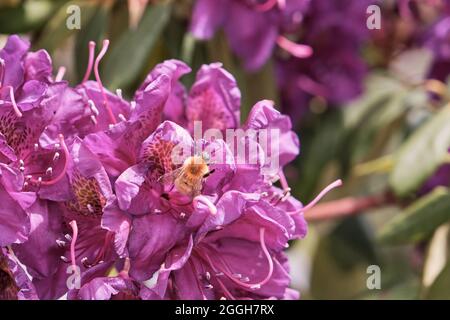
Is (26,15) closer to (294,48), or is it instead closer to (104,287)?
(294,48)

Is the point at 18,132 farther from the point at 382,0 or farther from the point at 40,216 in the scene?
the point at 382,0

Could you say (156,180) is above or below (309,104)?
above

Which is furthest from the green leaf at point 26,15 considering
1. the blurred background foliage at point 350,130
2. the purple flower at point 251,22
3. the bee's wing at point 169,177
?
the bee's wing at point 169,177

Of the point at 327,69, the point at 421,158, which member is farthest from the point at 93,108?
the point at 327,69

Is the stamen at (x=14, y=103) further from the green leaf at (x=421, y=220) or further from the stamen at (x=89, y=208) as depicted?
the green leaf at (x=421, y=220)

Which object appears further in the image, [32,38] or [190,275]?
[32,38]

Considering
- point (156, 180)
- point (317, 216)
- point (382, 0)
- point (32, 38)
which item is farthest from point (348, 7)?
point (156, 180)
